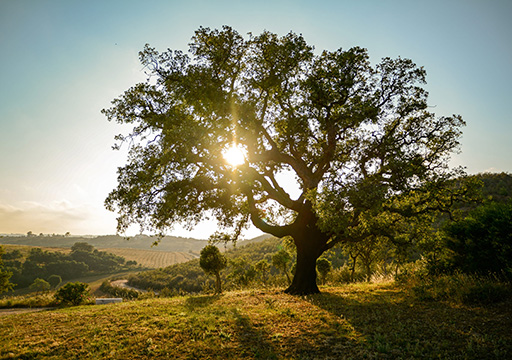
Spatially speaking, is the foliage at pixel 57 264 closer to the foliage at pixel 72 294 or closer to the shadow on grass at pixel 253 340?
the foliage at pixel 72 294

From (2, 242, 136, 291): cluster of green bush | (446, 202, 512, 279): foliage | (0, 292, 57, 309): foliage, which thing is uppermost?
(446, 202, 512, 279): foliage

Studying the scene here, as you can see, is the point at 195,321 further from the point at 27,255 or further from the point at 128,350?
the point at 27,255

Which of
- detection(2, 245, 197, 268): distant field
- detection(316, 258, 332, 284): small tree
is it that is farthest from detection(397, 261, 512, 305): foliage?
detection(2, 245, 197, 268): distant field

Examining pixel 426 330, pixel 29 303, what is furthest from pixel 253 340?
pixel 29 303

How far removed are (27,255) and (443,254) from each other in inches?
3521

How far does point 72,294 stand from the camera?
14.2 m

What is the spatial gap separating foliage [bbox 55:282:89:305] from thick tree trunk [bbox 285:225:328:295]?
1185cm

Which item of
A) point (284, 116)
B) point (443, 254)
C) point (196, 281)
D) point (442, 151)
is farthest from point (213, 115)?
point (196, 281)

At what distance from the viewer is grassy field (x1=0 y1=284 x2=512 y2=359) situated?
521 centimetres

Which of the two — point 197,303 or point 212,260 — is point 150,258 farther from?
point 197,303

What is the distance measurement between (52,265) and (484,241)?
266 ft

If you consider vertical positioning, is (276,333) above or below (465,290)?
below

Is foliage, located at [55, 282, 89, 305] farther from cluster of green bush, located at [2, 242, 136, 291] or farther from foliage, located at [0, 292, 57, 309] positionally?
cluster of green bush, located at [2, 242, 136, 291]

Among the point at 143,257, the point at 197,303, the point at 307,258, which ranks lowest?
the point at 143,257
